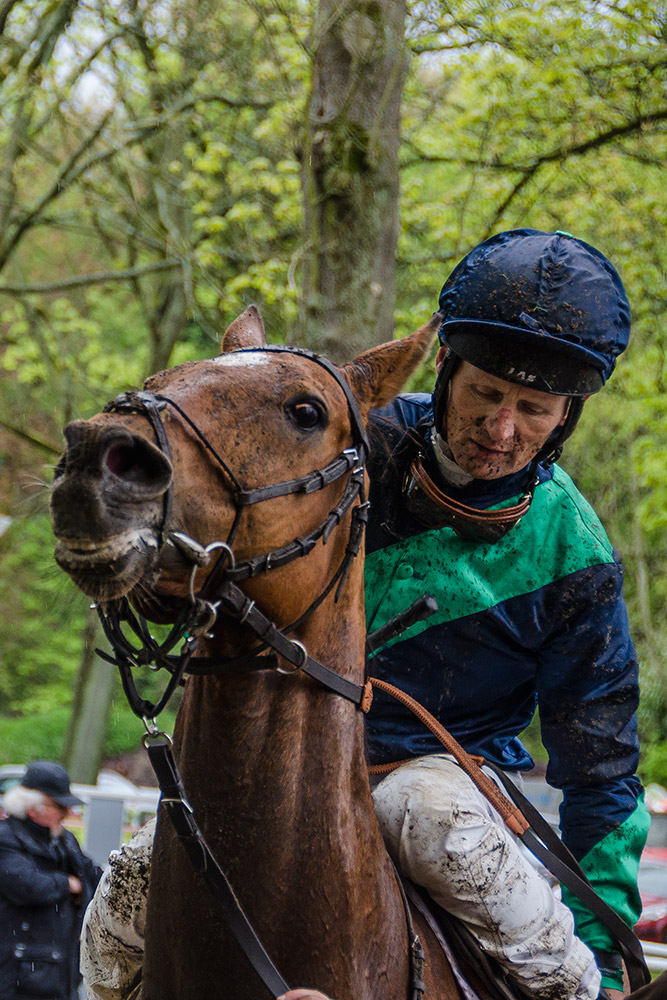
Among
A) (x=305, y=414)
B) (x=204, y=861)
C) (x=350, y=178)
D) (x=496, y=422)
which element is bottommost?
(x=204, y=861)

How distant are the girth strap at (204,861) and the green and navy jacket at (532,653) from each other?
3.15ft

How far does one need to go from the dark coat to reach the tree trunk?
11.7 ft

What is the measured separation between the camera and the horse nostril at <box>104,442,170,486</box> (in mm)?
2037

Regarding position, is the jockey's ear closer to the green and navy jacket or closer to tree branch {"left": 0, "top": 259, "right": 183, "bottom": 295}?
the green and navy jacket

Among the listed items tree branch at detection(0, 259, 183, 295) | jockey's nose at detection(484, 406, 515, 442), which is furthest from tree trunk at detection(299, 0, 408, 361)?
tree branch at detection(0, 259, 183, 295)

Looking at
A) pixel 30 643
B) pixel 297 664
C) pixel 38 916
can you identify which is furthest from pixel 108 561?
pixel 30 643

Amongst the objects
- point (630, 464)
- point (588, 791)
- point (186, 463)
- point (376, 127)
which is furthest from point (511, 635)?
point (630, 464)

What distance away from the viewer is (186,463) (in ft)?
7.27

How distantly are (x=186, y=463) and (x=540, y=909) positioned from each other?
1.63m

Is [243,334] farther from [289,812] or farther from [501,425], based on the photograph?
[289,812]

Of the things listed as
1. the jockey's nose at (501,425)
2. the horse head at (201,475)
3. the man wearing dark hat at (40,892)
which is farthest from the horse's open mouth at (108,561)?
the man wearing dark hat at (40,892)

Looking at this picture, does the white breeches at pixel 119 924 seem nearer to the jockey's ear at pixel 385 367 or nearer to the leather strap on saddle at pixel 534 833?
the leather strap on saddle at pixel 534 833

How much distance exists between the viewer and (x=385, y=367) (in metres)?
2.87

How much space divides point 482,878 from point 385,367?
1.40 meters
